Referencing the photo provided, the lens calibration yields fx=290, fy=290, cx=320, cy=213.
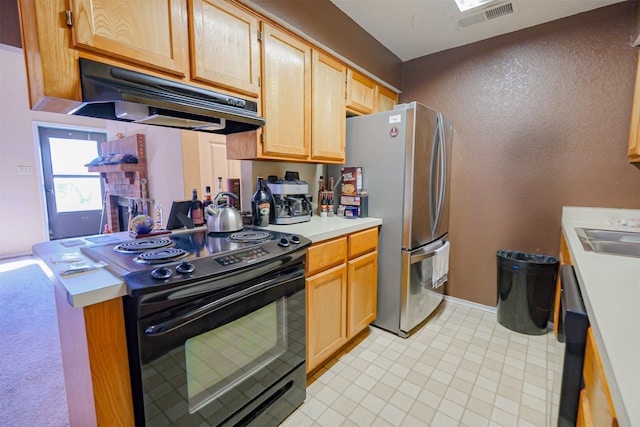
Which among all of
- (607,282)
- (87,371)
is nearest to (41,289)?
(87,371)

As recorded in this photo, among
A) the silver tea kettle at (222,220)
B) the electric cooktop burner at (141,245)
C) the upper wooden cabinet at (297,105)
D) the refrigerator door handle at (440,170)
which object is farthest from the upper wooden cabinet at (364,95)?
the electric cooktop burner at (141,245)

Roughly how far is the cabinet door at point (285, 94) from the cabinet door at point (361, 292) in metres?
0.85

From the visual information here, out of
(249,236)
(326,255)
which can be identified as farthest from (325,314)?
(249,236)

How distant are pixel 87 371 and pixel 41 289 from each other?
3242 mm

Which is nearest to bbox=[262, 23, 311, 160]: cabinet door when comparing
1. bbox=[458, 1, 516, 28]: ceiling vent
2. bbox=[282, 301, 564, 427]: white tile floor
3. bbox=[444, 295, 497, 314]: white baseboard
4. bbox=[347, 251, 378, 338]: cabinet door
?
bbox=[347, 251, 378, 338]: cabinet door

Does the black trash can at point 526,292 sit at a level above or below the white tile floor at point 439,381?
above

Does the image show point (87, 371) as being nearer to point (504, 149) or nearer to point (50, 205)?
point (504, 149)

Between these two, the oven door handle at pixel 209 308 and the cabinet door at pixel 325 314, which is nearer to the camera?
the oven door handle at pixel 209 308

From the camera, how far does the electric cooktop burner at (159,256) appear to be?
42.2 inches

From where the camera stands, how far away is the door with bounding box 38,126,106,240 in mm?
4727

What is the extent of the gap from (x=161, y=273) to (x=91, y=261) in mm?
391

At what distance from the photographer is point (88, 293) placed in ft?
2.70

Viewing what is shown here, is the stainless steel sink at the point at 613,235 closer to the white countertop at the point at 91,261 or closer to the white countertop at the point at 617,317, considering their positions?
the white countertop at the point at 617,317

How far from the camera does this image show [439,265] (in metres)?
2.39
